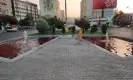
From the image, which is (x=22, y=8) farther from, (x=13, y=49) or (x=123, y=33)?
(x=13, y=49)

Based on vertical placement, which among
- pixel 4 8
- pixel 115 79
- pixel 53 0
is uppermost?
pixel 53 0

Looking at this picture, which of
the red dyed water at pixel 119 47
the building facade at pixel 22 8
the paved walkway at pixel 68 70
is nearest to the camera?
the paved walkway at pixel 68 70

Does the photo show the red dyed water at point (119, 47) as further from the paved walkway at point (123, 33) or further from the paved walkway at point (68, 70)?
the paved walkway at point (123, 33)

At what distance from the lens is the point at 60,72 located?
5992 millimetres

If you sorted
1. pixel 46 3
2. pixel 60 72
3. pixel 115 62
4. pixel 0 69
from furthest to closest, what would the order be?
pixel 46 3, pixel 115 62, pixel 0 69, pixel 60 72

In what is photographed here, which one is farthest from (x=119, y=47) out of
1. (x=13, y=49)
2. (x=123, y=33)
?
(x=123, y=33)

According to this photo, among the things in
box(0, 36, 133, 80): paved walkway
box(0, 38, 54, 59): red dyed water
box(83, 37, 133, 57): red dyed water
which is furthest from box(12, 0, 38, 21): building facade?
box(0, 36, 133, 80): paved walkway

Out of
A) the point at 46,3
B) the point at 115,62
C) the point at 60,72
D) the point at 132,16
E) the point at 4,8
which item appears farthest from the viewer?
the point at 132,16

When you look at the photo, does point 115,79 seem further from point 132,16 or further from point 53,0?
point 132,16

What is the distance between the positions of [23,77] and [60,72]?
131 centimetres

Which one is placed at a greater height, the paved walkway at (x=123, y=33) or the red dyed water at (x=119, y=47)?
the red dyed water at (x=119, y=47)

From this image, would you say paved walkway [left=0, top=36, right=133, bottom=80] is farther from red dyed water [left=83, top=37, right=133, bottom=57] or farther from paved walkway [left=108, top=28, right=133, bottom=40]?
paved walkway [left=108, top=28, right=133, bottom=40]

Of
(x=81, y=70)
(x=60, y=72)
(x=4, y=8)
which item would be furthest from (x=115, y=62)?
(x=4, y=8)

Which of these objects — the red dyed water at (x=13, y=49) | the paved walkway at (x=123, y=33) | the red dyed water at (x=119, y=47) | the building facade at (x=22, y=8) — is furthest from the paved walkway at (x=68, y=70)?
the building facade at (x=22, y=8)
